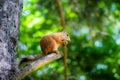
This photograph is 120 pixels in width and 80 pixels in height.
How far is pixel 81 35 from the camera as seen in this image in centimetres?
594

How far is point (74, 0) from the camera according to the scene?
6.14 m

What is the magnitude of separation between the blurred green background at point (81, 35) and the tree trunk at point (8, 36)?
2273mm

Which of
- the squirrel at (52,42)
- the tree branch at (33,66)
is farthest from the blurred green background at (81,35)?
the tree branch at (33,66)

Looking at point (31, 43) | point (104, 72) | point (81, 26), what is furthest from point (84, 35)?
point (104, 72)

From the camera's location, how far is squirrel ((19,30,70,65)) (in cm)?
193

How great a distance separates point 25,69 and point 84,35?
162 inches

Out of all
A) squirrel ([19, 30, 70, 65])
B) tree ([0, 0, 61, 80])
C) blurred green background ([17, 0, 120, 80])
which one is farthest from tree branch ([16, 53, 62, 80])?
blurred green background ([17, 0, 120, 80])

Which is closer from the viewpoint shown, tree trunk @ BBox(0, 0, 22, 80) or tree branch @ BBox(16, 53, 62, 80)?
tree branch @ BBox(16, 53, 62, 80)

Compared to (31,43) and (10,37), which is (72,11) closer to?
(31,43)

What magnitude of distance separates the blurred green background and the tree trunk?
2.27 meters

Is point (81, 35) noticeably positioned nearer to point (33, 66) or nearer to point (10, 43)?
point (10, 43)

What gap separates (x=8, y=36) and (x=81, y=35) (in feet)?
13.1

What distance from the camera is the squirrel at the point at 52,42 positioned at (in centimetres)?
193

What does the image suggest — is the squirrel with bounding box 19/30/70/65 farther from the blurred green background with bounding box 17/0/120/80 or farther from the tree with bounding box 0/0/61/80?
the blurred green background with bounding box 17/0/120/80
